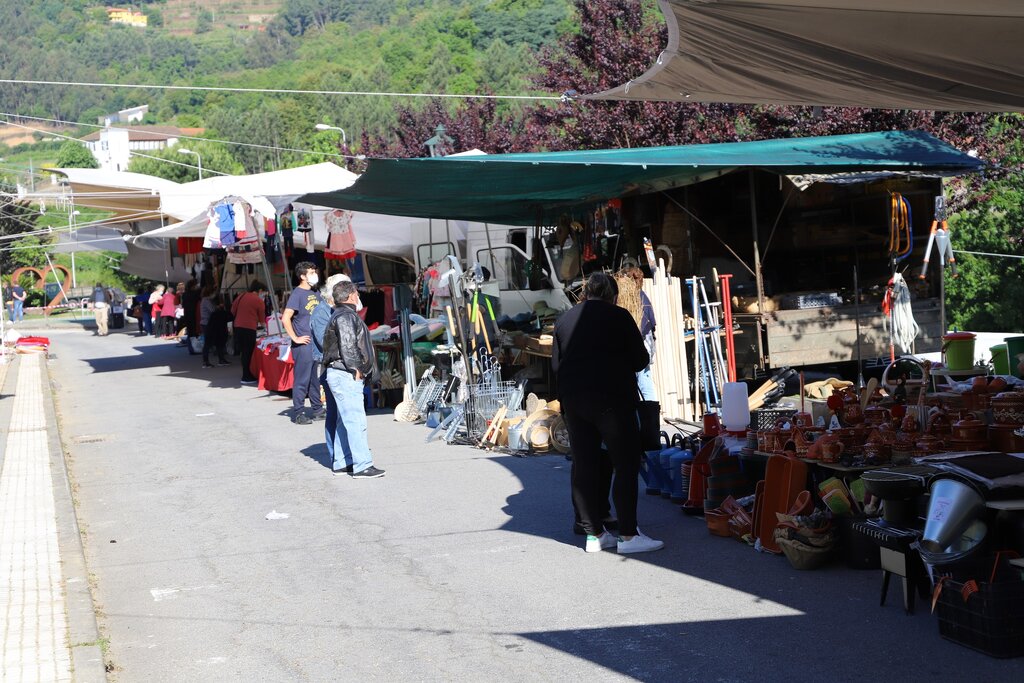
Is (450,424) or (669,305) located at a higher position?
(669,305)

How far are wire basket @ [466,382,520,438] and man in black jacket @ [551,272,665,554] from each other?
15.5ft

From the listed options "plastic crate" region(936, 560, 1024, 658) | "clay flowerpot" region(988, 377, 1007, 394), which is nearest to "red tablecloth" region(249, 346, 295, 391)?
"clay flowerpot" region(988, 377, 1007, 394)

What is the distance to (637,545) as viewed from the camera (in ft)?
23.2

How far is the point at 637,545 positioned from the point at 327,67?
12252cm

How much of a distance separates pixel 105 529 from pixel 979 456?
642cm

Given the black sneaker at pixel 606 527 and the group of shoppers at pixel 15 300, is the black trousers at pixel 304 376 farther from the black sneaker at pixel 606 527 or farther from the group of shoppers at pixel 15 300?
the group of shoppers at pixel 15 300

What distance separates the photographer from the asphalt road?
522 centimetres

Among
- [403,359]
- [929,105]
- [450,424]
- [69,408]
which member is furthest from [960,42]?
[69,408]

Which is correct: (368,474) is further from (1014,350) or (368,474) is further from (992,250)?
(992,250)

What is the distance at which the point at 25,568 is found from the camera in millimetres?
7371

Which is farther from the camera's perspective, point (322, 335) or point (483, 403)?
point (483, 403)

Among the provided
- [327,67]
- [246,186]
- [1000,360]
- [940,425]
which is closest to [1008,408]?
[940,425]

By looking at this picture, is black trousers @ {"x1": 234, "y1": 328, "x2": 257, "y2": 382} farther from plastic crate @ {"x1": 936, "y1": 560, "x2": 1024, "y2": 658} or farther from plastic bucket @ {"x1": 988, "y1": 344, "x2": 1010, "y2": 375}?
plastic crate @ {"x1": 936, "y1": 560, "x2": 1024, "y2": 658}

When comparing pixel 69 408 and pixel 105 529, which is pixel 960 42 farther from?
pixel 69 408
